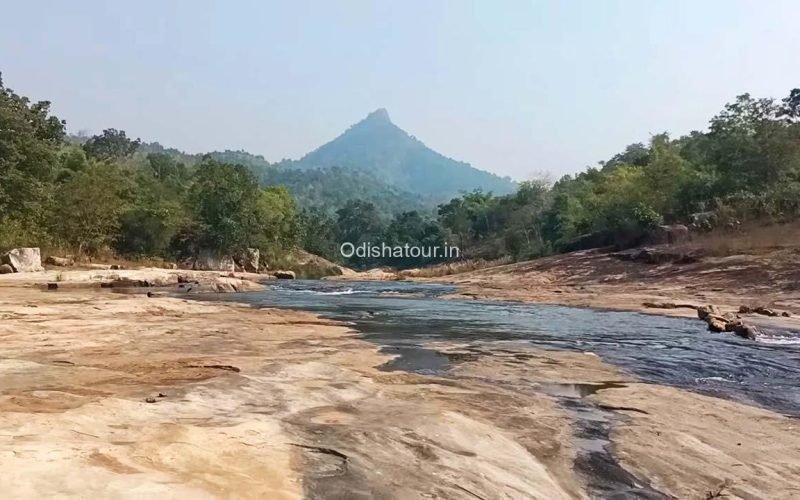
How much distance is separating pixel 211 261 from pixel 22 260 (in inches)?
1195

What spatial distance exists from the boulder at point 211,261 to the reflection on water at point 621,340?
40809mm

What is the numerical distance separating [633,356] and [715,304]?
1374cm

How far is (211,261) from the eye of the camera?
63.5 m

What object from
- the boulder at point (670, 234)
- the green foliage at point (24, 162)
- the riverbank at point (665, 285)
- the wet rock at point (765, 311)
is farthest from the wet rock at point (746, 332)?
the green foliage at point (24, 162)

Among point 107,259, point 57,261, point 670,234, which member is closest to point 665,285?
point 670,234

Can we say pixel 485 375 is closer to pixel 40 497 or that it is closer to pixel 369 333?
pixel 369 333

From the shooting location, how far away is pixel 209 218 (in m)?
62.8

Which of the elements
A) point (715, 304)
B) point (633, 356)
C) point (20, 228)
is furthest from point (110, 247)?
point (633, 356)

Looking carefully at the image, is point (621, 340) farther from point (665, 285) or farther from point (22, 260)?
point (22, 260)

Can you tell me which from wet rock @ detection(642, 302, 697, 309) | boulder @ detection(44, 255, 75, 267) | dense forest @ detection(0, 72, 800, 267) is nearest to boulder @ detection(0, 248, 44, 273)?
dense forest @ detection(0, 72, 800, 267)

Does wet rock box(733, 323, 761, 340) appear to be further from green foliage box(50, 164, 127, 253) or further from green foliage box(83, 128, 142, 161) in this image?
green foliage box(83, 128, 142, 161)

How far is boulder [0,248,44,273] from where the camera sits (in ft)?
107

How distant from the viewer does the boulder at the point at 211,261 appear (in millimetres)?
62656

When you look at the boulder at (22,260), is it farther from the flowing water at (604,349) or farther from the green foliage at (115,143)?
the green foliage at (115,143)
